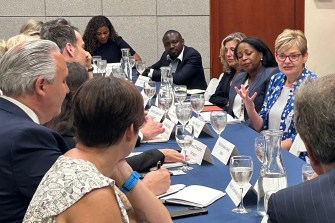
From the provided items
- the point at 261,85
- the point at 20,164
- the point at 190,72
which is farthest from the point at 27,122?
the point at 190,72

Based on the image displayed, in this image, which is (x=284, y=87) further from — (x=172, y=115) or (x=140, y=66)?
(x=140, y=66)

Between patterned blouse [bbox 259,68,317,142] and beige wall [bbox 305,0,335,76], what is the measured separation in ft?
13.0

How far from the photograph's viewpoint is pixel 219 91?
5.63 meters

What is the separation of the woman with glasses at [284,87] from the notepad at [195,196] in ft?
5.29

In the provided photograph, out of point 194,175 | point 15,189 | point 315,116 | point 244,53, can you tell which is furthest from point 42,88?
point 244,53

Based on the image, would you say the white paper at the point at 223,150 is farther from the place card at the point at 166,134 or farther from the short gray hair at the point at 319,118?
the short gray hair at the point at 319,118

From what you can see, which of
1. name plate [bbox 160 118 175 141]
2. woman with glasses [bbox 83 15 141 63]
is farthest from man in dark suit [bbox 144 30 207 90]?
name plate [bbox 160 118 175 141]

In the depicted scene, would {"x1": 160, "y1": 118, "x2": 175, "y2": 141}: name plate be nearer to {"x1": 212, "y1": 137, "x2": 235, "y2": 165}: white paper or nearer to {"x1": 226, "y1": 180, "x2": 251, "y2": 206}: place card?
{"x1": 212, "y1": 137, "x2": 235, "y2": 165}: white paper

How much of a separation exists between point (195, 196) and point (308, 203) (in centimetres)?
90

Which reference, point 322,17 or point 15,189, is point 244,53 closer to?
point 15,189

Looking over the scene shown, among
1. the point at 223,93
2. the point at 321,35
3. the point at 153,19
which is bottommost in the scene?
the point at 223,93

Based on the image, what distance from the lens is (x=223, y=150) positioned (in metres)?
2.77

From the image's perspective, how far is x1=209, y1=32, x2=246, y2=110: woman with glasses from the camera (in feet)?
17.9

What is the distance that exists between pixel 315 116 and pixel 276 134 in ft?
2.14
